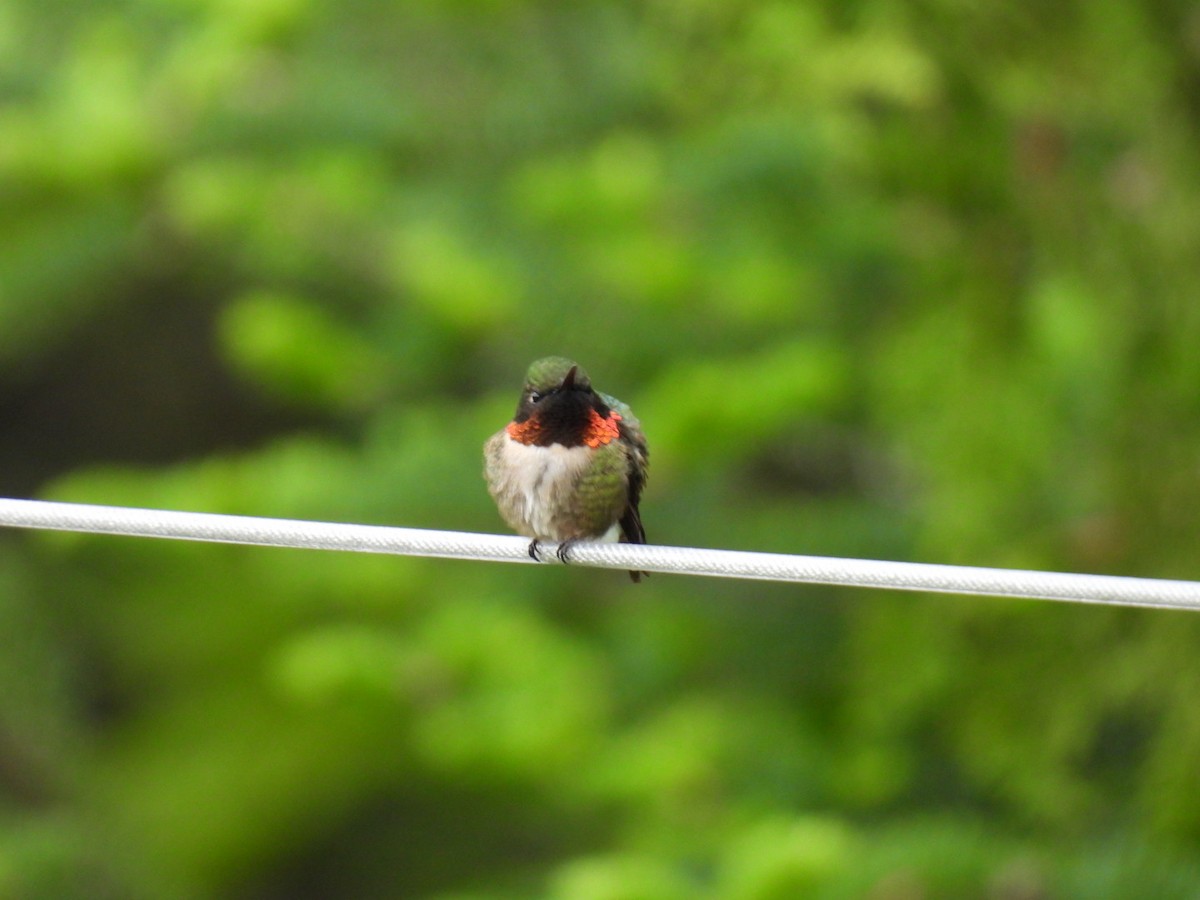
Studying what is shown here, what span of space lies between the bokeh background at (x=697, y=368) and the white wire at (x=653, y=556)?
1.25 metres

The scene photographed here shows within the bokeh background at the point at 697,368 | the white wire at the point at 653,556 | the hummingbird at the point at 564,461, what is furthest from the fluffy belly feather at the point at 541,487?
the white wire at the point at 653,556

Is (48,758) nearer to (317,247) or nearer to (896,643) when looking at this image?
(317,247)

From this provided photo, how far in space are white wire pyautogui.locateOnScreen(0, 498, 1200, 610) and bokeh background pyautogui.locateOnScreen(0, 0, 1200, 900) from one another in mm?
1245

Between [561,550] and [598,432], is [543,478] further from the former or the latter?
[561,550]

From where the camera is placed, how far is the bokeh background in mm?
3531

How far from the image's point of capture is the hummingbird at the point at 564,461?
3143 millimetres

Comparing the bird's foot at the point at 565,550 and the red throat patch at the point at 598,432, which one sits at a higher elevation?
the red throat patch at the point at 598,432

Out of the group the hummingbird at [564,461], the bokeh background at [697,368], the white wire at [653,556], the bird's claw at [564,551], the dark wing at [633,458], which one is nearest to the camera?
the white wire at [653,556]

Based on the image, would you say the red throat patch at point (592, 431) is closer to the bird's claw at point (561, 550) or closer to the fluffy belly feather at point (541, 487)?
the fluffy belly feather at point (541, 487)

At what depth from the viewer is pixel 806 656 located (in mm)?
4539

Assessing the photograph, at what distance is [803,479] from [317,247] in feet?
7.67

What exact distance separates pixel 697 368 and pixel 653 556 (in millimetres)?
2219

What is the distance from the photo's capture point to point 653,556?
197 centimetres

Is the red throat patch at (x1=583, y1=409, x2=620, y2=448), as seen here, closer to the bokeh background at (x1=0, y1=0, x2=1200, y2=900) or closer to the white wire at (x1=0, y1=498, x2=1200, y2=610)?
the bokeh background at (x1=0, y1=0, x2=1200, y2=900)
